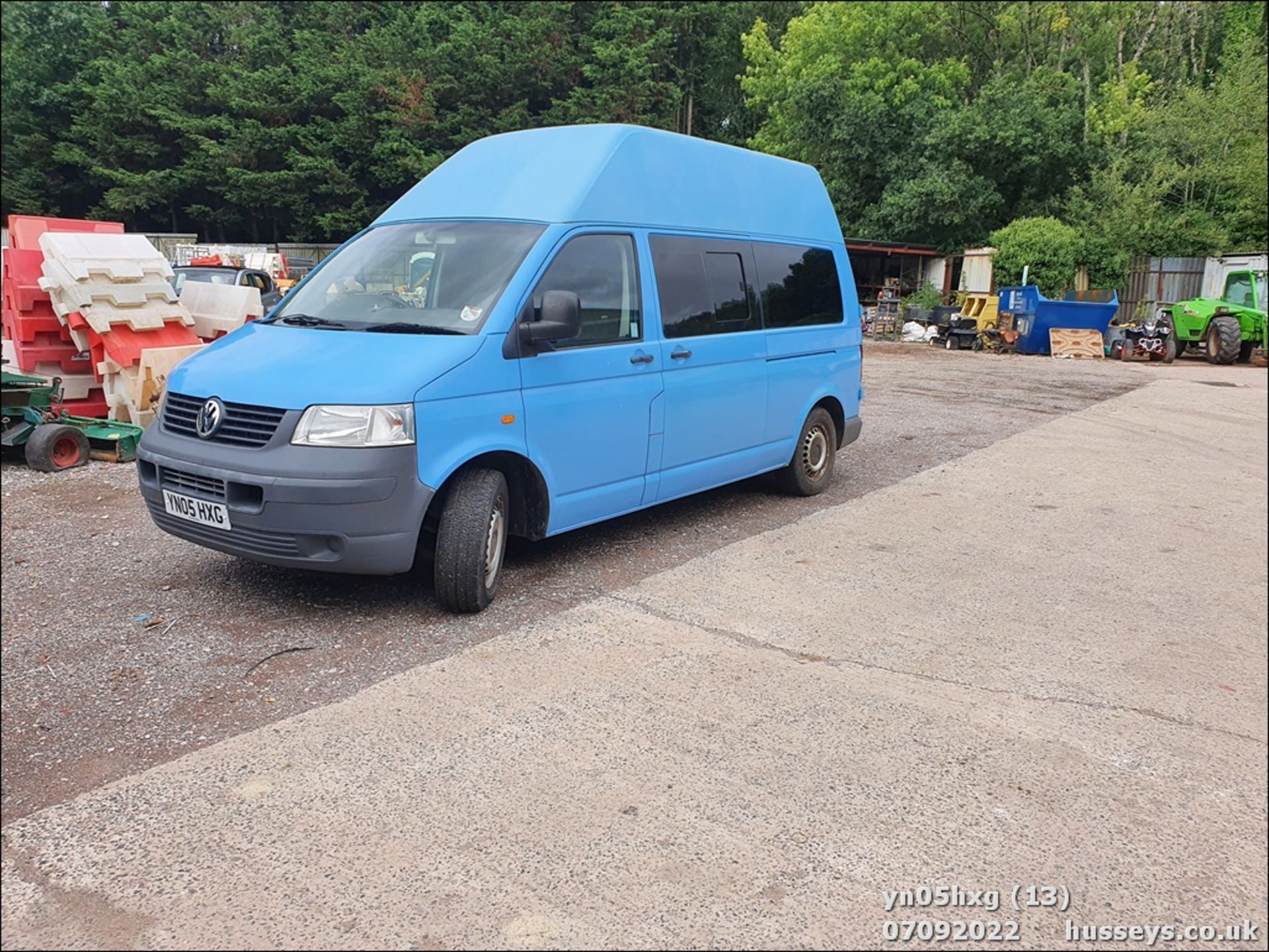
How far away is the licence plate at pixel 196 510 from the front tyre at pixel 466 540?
3.29 feet

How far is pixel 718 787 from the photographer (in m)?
3.28

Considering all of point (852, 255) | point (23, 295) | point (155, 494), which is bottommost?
point (155, 494)

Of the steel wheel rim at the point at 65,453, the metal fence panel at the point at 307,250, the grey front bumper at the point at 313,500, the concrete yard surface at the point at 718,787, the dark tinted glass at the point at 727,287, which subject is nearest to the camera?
the concrete yard surface at the point at 718,787

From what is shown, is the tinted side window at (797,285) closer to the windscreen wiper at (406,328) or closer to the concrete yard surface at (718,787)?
the concrete yard surface at (718,787)

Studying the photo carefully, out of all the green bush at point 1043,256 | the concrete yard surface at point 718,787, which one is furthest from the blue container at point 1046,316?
the concrete yard surface at point 718,787

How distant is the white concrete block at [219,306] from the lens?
1024cm

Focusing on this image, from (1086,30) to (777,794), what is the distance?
43.0 metres

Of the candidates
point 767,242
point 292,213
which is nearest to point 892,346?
point 767,242

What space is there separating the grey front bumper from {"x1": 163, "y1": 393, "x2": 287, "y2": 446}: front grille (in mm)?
46

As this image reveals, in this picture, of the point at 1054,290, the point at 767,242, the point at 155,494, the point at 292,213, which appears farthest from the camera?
the point at 292,213

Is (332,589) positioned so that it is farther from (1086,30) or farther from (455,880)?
(1086,30)

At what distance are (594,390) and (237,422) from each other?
6.18 feet

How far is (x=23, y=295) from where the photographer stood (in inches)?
372

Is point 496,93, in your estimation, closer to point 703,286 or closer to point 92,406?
point 92,406
